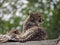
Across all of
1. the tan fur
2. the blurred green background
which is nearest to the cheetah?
the tan fur

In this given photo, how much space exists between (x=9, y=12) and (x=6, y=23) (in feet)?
1.20

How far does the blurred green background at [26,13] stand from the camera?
7267mm

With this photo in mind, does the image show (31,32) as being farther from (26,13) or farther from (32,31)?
(26,13)

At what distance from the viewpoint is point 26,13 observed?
742 centimetres

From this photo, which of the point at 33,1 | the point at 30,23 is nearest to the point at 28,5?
the point at 33,1

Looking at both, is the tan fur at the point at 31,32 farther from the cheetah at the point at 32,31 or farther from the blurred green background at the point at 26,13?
the blurred green background at the point at 26,13

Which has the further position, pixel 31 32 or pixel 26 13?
pixel 26 13

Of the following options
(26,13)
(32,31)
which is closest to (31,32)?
(32,31)

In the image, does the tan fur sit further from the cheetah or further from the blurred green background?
the blurred green background

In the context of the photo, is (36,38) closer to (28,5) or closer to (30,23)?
(30,23)

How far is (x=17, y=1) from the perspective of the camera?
7484mm

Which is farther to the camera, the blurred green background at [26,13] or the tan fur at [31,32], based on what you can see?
the blurred green background at [26,13]

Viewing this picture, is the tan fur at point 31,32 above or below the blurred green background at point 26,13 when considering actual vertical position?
above

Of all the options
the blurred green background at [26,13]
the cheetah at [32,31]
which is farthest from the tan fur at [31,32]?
the blurred green background at [26,13]
